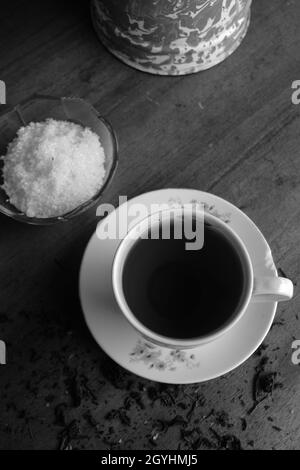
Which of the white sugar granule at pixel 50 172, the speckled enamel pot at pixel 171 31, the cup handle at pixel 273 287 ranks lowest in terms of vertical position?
the cup handle at pixel 273 287

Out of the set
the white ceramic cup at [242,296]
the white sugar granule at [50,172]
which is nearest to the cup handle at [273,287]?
the white ceramic cup at [242,296]

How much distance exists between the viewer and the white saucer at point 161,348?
67 centimetres

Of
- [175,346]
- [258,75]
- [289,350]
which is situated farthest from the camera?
[258,75]

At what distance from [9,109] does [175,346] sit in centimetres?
44

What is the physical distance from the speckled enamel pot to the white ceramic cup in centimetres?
28

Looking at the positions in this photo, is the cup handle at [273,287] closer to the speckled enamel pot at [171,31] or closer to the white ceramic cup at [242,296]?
the white ceramic cup at [242,296]

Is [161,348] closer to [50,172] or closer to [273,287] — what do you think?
[273,287]

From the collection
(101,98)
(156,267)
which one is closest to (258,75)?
(101,98)

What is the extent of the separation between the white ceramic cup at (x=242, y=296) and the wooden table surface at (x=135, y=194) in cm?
13

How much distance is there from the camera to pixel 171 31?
76cm

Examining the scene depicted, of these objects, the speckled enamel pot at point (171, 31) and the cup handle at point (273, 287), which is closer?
the cup handle at point (273, 287)

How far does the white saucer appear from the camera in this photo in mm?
668

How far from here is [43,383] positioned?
2.31ft
